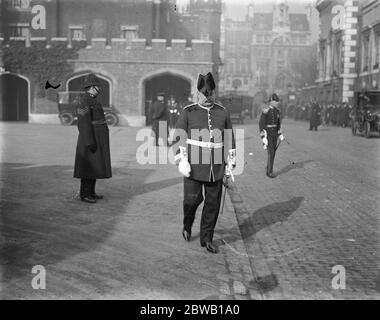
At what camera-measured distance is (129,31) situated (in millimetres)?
33906

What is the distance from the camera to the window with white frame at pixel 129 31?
3375cm

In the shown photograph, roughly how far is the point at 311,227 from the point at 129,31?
29.4 m

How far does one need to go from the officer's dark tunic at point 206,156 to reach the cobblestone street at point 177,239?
1.37 ft

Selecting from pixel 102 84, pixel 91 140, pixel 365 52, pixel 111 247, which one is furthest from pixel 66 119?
pixel 111 247

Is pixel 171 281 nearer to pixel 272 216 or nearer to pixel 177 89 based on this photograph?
pixel 272 216

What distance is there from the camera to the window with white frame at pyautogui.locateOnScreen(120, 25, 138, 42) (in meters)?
33.8

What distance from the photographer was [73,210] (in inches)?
273

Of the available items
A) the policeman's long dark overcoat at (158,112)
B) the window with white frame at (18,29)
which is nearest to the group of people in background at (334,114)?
the policeman's long dark overcoat at (158,112)

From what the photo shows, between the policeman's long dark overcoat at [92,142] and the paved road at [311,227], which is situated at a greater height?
the policeman's long dark overcoat at [92,142]

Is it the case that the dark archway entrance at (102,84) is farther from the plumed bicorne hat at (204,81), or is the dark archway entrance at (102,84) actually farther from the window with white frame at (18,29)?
the plumed bicorne hat at (204,81)

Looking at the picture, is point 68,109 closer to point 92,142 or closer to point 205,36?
point 92,142

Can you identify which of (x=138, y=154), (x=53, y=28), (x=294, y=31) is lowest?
(x=138, y=154)

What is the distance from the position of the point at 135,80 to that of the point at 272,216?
24.6 m

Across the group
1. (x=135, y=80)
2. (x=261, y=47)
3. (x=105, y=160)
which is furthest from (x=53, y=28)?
(x=261, y=47)
